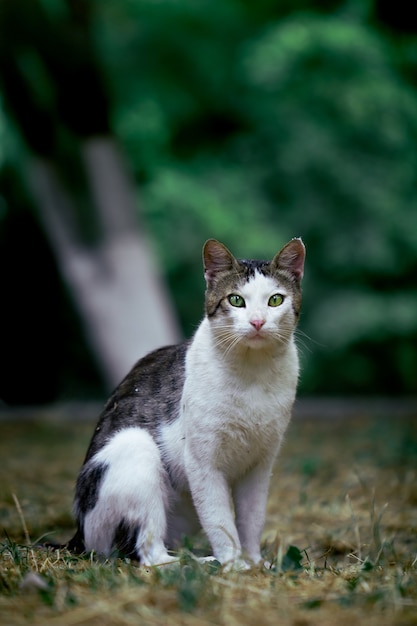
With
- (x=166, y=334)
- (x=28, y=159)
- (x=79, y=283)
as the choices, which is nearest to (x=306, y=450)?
(x=166, y=334)

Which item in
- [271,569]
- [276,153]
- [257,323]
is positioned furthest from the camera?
[276,153]

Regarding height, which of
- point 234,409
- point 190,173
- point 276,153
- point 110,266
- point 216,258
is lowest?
point 234,409

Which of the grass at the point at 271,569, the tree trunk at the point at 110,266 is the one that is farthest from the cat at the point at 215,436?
the tree trunk at the point at 110,266

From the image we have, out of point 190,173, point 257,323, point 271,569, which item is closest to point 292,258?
point 257,323

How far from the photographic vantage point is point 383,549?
2.50 meters

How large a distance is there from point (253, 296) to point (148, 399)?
586mm

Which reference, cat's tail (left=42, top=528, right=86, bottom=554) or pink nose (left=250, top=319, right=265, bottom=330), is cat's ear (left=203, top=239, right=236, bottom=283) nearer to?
pink nose (left=250, top=319, right=265, bottom=330)

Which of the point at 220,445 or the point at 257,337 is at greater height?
the point at 257,337

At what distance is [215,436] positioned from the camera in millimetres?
2543

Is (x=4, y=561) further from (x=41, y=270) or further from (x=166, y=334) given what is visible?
(x=41, y=270)

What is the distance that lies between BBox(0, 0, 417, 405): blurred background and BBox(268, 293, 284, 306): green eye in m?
4.44

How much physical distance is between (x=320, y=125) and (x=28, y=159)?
317 centimetres

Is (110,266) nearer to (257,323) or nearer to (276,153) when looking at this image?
(276,153)

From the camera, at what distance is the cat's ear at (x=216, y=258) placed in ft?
8.88
